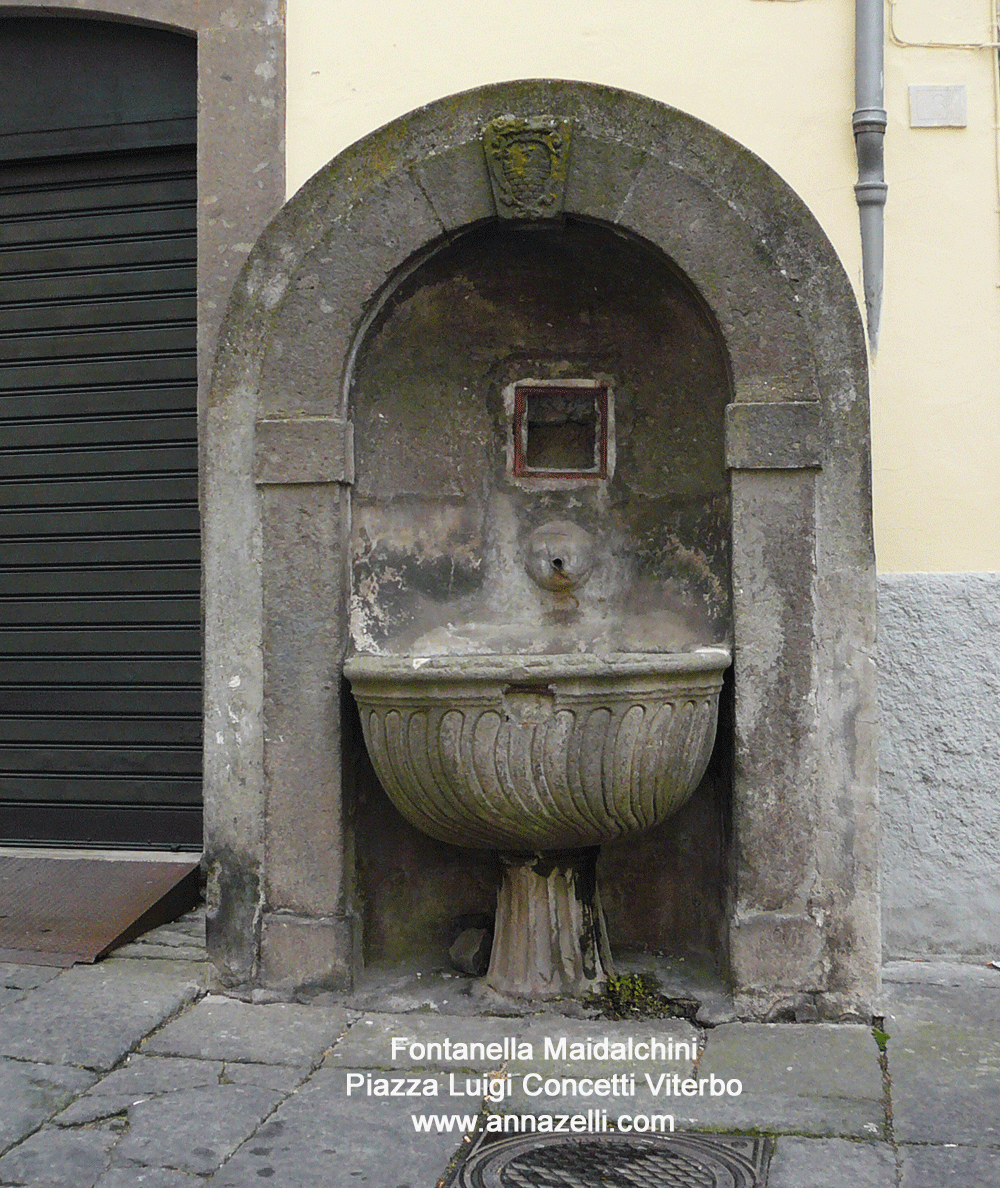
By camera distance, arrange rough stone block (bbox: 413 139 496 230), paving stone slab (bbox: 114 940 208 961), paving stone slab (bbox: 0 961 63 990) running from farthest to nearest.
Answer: paving stone slab (bbox: 114 940 208 961), paving stone slab (bbox: 0 961 63 990), rough stone block (bbox: 413 139 496 230)

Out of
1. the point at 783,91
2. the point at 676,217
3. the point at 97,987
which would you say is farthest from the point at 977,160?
the point at 97,987

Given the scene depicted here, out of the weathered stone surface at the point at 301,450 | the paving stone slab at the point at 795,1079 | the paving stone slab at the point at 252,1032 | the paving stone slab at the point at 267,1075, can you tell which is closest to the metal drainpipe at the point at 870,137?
the weathered stone surface at the point at 301,450

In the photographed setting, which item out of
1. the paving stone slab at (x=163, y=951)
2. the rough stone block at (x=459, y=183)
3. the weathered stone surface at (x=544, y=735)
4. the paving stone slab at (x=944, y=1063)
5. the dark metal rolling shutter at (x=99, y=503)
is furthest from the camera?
the dark metal rolling shutter at (x=99, y=503)

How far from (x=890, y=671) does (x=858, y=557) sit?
804 millimetres

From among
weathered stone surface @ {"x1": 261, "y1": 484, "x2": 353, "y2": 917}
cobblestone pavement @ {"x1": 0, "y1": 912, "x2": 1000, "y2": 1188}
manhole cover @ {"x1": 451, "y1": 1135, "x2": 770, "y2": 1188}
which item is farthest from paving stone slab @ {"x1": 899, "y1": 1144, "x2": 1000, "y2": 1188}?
weathered stone surface @ {"x1": 261, "y1": 484, "x2": 353, "y2": 917}

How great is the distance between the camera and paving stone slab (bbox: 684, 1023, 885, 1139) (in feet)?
8.19

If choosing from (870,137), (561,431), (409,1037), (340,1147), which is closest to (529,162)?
(561,431)

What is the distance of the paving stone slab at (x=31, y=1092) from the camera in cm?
247

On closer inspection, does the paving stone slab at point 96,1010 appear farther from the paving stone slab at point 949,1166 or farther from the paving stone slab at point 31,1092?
the paving stone slab at point 949,1166

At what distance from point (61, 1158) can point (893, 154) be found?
3654 millimetres

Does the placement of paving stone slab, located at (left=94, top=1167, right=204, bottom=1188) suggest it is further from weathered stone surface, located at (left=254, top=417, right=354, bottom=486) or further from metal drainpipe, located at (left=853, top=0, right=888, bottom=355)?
metal drainpipe, located at (left=853, top=0, right=888, bottom=355)

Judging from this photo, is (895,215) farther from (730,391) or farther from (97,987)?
(97,987)

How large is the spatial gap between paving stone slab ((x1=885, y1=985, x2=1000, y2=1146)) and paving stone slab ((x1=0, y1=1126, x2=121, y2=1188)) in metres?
1.62

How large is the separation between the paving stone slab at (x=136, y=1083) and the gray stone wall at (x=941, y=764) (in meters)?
2.17
